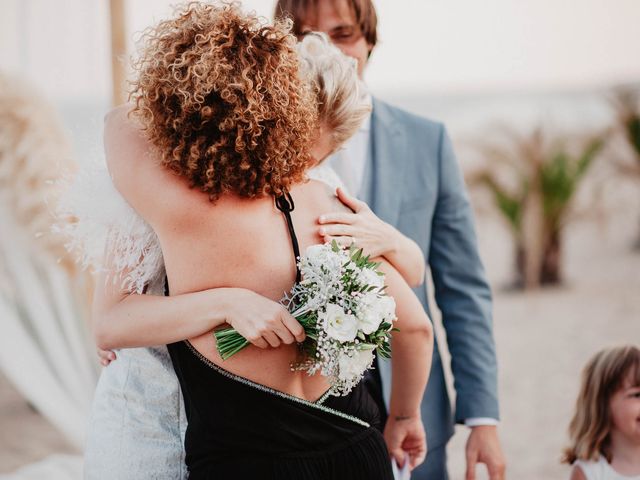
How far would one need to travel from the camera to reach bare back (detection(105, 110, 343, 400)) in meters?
1.65

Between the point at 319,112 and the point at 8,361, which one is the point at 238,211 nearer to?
the point at 319,112

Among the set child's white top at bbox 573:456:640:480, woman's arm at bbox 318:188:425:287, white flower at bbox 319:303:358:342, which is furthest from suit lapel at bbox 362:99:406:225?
child's white top at bbox 573:456:640:480

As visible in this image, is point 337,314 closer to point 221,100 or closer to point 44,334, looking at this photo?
point 221,100

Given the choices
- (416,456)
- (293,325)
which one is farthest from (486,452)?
(293,325)

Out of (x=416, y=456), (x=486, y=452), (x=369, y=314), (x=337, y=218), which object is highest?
(x=337, y=218)

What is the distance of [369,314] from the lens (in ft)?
5.41

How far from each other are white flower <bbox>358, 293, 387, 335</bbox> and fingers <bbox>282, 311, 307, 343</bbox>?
0.13 m

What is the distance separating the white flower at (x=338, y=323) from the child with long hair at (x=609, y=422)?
174 cm

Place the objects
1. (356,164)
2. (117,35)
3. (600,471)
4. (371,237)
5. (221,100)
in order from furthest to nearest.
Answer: (117,35), (600,471), (356,164), (371,237), (221,100)

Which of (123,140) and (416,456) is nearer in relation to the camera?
(123,140)

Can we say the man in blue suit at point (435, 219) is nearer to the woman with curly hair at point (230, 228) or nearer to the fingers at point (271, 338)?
the woman with curly hair at point (230, 228)

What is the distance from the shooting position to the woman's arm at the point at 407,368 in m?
1.96

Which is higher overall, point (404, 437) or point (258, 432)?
point (258, 432)

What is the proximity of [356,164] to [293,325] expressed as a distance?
1.12 metres
